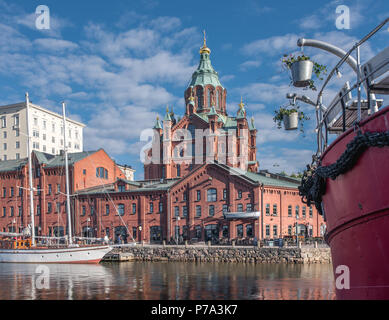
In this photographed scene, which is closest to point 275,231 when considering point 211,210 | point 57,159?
point 211,210

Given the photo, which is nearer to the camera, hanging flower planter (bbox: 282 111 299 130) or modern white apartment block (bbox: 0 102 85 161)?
hanging flower planter (bbox: 282 111 299 130)

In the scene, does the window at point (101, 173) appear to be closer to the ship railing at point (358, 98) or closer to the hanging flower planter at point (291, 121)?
the hanging flower planter at point (291, 121)

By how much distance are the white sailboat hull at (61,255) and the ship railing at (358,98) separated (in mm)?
38217

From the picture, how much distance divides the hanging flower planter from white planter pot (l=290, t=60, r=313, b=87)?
1.39 metres

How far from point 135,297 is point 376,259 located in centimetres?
1628

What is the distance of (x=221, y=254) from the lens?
155 feet

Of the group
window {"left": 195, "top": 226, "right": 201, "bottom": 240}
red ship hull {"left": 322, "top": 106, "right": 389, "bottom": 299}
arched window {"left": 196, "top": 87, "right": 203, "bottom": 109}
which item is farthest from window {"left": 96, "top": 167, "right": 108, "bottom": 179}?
red ship hull {"left": 322, "top": 106, "right": 389, "bottom": 299}

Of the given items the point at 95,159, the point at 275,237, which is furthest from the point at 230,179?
the point at 95,159

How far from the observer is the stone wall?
4434cm

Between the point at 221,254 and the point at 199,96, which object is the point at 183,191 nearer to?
the point at 221,254

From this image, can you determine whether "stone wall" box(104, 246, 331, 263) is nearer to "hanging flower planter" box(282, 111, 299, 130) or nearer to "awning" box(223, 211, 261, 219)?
"awning" box(223, 211, 261, 219)

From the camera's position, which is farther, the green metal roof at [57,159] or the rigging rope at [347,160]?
the green metal roof at [57,159]

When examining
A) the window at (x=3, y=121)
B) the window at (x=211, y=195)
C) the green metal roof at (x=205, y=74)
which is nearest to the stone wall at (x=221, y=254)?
the window at (x=211, y=195)

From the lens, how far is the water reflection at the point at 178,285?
2286 cm
